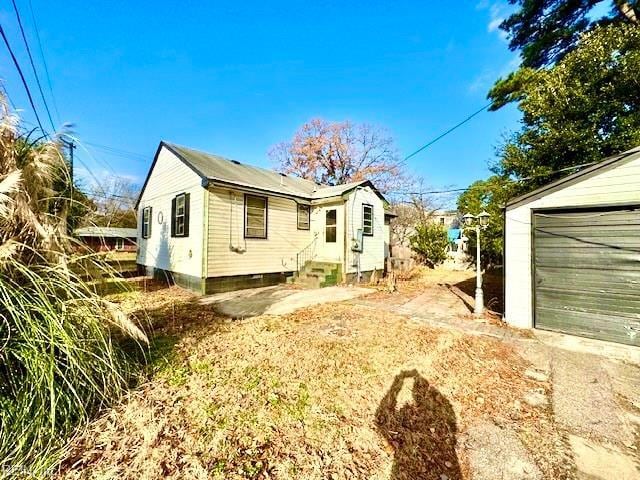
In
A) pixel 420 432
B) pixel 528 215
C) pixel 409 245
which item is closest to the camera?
pixel 420 432

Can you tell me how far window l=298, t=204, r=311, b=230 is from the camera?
427 inches

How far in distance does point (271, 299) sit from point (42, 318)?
19.5 feet

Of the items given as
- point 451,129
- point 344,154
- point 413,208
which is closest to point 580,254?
point 451,129

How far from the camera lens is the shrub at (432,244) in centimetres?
1655

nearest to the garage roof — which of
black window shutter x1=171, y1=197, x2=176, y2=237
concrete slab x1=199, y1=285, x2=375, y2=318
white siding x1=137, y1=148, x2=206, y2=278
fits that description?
concrete slab x1=199, y1=285, x2=375, y2=318

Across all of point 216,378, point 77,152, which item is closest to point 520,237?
point 216,378

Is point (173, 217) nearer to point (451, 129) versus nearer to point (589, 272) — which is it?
point (451, 129)

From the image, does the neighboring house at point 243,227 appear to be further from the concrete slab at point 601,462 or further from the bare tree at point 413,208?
the bare tree at point 413,208

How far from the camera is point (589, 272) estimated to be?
474 centimetres

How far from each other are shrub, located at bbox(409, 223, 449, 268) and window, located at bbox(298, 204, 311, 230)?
29.5 ft

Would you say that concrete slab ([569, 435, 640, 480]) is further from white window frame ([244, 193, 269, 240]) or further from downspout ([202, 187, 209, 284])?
white window frame ([244, 193, 269, 240])

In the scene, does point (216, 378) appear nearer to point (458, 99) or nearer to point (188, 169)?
point (188, 169)

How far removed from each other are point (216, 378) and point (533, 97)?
10.3 meters

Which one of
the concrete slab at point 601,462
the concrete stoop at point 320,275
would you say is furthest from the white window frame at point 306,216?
the concrete slab at point 601,462
